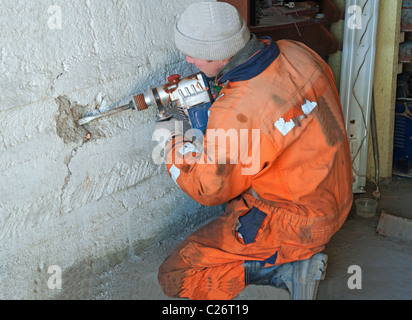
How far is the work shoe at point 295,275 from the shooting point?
1979mm

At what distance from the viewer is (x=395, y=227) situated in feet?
9.39

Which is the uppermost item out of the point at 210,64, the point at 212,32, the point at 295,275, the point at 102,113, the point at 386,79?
the point at 212,32

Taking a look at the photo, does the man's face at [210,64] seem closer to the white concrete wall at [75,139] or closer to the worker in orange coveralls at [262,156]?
the worker in orange coveralls at [262,156]

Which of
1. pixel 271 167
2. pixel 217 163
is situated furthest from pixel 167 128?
pixel 271 167

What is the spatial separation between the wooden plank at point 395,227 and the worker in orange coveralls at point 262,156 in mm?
979

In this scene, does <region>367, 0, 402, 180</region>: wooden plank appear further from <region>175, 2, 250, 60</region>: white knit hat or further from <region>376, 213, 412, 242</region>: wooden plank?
<region>175, 2, 250, 60</region>: white knit hat

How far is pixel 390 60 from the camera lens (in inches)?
131

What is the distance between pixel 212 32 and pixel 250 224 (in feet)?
2.68

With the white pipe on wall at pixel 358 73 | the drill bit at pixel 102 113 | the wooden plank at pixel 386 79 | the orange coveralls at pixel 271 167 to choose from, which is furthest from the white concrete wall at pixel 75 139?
the wooden plank at pixel 386 79

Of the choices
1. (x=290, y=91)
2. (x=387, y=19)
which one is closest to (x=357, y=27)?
(x=387, y=19)

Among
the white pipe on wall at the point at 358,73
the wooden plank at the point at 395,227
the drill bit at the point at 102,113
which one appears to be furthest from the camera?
the white pipe on wall at the point at 358,73

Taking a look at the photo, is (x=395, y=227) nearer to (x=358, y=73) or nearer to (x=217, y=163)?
(x=358, y=73)

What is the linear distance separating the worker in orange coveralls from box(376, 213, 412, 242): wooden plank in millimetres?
979

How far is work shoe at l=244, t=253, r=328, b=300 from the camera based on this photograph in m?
1.98
